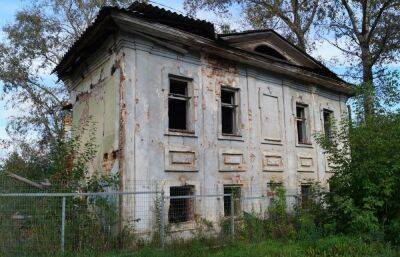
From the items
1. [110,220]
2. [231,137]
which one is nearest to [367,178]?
[231,137]

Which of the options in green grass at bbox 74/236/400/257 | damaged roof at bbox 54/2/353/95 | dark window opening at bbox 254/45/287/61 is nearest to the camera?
green grass at bbox 74/236/400/257

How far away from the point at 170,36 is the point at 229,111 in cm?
357

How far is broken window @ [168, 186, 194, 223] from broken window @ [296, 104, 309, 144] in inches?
260

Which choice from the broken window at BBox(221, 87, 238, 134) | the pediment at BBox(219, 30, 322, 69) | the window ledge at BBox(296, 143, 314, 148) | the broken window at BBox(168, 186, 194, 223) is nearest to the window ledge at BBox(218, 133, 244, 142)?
the broken window at BBox(221, 87, 238, 134)

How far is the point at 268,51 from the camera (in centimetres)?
1612

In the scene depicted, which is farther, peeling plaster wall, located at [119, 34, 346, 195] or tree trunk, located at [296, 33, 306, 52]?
tree trunk, located at [296, 33, 306, 52]

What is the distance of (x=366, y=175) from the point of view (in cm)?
1141

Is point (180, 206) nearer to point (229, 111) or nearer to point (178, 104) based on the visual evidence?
point (178, 104)

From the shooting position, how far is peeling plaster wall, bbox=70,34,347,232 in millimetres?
11070

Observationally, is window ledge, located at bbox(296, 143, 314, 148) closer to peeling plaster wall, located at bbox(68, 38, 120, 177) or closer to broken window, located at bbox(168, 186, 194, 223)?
broken window, located at bbox(168, 186, 194, 223)

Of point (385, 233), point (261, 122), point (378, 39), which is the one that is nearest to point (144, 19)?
point (261, 122)

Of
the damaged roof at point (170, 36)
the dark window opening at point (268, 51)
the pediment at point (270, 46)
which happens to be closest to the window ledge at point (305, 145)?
the damaged roof at point (170, 36)

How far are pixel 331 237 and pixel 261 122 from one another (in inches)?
209

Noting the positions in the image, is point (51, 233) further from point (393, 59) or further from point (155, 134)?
point (393, 59)
